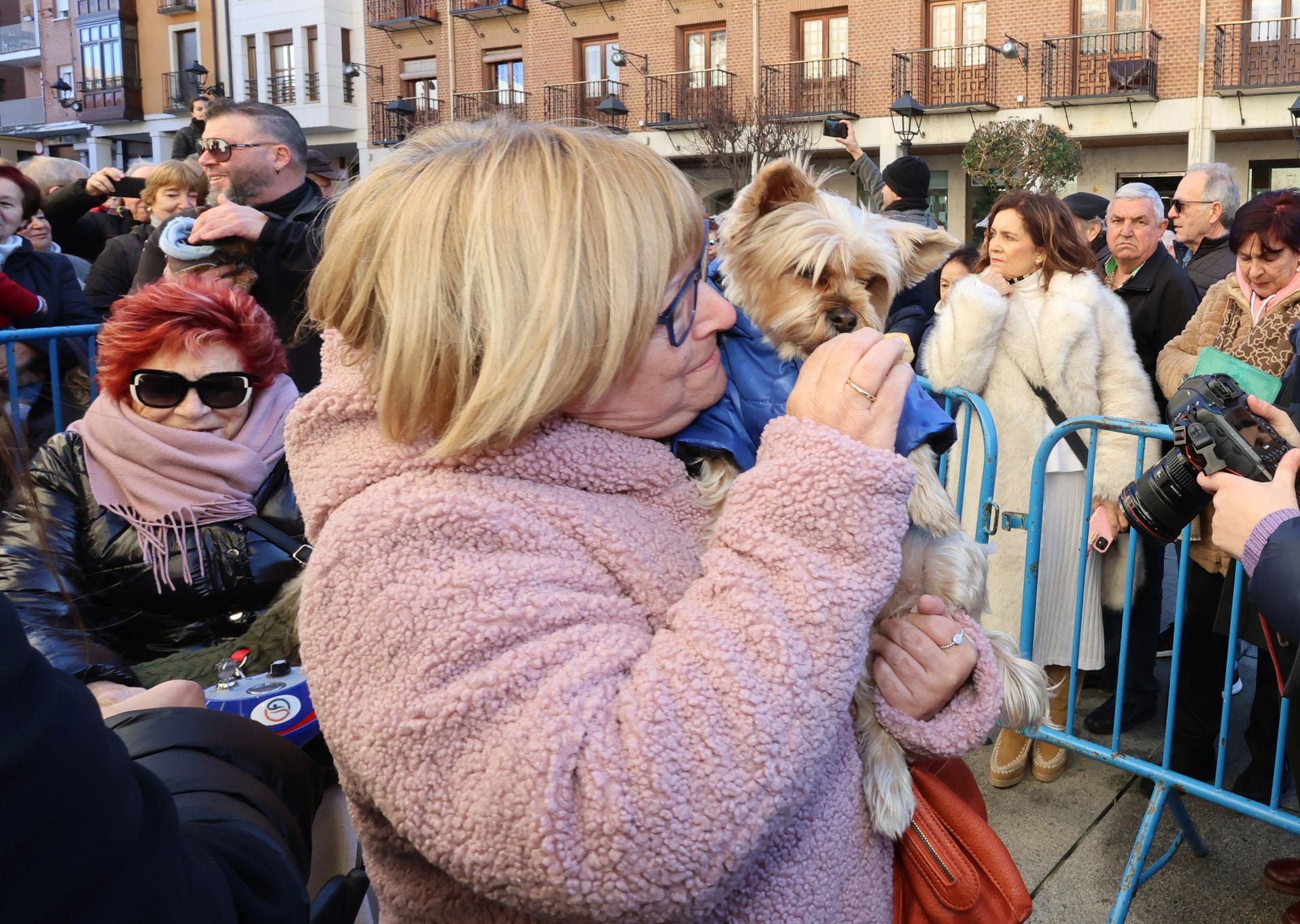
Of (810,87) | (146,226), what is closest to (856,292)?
(146,226)

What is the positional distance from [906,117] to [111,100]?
26.4 metres

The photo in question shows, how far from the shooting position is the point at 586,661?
1091 millimetres

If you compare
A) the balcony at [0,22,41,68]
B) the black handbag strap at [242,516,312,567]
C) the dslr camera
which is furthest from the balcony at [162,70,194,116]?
the dslr camera

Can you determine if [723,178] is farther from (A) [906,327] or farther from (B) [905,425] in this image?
(B) [905,425]

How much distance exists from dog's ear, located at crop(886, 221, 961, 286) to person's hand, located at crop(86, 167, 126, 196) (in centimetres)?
614

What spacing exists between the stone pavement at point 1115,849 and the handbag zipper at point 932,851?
6.08 feet

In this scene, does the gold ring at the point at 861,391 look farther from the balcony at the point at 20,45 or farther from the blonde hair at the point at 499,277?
the balcony at the point at 20,45

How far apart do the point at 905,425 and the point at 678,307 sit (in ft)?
1.15

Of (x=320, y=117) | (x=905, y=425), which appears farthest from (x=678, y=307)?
(x=320, y=117)

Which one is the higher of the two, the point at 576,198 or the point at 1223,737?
the point at 576,198

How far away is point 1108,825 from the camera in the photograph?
11.4 ft

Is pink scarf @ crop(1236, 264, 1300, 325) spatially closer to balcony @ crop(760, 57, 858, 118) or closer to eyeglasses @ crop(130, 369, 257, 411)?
eyeglasses @ crop(130, 369, 257, 411)

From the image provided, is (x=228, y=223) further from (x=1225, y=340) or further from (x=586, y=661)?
(x=1225, y=340)

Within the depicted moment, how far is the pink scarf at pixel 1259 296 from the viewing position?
4.03 meters
